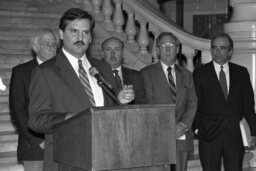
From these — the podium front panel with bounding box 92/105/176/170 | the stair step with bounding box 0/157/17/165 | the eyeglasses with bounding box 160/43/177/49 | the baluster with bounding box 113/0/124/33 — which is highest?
the baluster with bounding box 113/0/124/33

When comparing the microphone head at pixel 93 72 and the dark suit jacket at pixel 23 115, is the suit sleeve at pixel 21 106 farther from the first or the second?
the microphone head at pixel 93 72

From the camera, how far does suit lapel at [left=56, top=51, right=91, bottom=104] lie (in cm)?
324

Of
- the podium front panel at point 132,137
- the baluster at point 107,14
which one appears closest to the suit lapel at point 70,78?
the podium front panel at point 132,137

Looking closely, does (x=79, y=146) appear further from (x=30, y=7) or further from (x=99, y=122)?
(x=30, y=7)

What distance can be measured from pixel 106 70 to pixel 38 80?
476 mm

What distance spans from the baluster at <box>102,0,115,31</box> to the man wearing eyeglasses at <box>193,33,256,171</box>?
9.56 feet

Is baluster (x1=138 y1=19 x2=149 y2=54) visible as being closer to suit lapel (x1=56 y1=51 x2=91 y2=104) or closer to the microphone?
suit lapel (x1=56 y1=51 x2=91 y2=104)

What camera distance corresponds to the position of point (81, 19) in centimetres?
324

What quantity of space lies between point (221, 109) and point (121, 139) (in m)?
3.03

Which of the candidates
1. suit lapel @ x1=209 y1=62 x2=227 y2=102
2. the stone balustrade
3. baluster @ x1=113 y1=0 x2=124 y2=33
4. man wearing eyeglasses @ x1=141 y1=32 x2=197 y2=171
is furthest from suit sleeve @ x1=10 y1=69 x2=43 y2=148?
baluster @ x1=113 y1=0 x2=124 y2=33

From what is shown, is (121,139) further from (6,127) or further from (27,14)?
(27,14)

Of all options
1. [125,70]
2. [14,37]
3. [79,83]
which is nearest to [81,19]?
[79,83]

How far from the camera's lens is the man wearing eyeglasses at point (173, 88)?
516cm

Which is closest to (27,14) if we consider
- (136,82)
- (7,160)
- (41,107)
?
(7,160)
